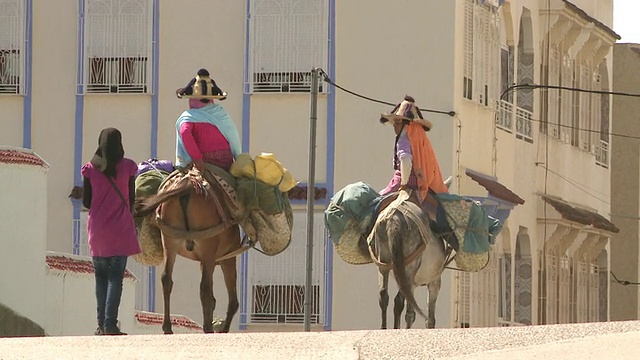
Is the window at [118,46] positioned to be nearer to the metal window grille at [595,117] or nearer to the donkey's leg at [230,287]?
the metal window grille at [595,117]

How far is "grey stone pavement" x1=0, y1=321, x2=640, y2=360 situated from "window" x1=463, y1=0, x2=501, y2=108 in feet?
65.6

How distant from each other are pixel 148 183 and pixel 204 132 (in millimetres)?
1048

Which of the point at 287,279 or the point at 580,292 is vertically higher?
the point at 287,279

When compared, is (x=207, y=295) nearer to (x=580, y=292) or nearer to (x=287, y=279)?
(x=287, y=279)

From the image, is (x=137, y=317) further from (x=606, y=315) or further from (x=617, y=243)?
(x=617, y=243)

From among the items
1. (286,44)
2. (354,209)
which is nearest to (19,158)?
(354,209)

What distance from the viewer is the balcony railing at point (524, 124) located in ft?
146

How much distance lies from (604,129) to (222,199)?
28091 millimetres

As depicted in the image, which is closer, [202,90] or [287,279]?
[202,90]

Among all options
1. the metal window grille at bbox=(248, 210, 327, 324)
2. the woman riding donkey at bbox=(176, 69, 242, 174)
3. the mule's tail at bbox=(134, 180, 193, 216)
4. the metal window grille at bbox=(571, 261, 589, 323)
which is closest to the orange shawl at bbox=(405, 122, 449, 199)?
the woman riding donkey at bbox=(176, 69, 242, 174)

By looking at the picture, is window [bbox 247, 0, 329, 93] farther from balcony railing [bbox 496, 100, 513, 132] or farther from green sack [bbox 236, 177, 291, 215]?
green sack [bbox 236, 177, 291, 215]

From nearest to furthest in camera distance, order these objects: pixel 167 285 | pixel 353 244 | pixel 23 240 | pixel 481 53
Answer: pixel 167 285 < pixel 353 244 < pixel 23 240 < pixel 481 53

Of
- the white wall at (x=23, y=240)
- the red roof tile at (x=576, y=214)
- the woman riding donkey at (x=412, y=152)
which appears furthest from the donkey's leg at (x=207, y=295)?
the red roof tile at (x=576, y=214)

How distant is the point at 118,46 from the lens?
39.4m
